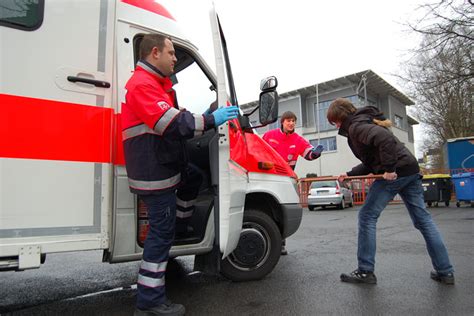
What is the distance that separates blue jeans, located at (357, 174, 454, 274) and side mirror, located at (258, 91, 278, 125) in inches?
48.9

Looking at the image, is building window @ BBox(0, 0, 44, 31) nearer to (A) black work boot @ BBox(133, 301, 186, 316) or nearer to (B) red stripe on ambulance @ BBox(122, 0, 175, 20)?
(B) red stripe on ambulance @ BBox(122, 0, 175, 20)

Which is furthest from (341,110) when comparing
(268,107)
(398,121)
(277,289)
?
(398,121)

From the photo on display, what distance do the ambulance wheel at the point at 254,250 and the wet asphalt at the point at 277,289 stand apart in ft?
0.38

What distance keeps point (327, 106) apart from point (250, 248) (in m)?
35.5

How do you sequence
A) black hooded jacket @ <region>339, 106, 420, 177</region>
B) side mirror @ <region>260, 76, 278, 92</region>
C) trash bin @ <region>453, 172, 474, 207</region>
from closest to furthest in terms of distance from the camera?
1. black hooded jacket @ <region>339, 106, 420, 177</region>
2. side mirror @ <region>260, 76, 278, 92</region>
3. trash bin @ <region>453, 172, 474, 207</region>

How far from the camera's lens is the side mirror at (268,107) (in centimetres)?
349

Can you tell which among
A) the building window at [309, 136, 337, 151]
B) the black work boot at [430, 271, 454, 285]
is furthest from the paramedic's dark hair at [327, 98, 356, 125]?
the building window at [309, 136, 337, 151]

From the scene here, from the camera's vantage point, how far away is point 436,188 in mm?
15617

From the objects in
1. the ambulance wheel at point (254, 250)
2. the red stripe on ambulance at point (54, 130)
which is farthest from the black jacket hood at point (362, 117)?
the red stripe on ambulance at point (54, 130)

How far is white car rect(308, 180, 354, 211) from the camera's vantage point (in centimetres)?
1718

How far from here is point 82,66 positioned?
272cm

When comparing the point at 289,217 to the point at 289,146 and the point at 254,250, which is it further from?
the point at 289,146

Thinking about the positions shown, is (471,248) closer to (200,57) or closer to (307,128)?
(200,57)

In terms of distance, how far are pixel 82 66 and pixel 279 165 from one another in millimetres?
2259
